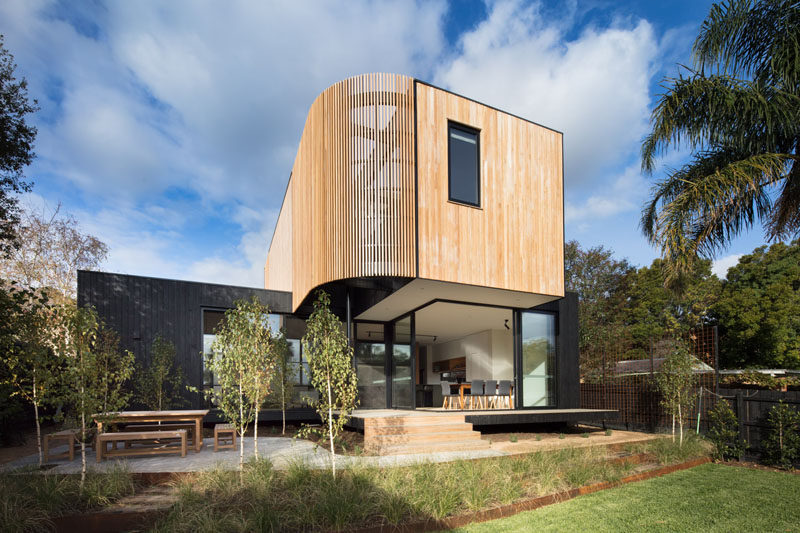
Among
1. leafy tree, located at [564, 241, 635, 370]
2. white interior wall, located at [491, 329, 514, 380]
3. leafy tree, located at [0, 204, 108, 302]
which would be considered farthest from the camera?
leafy tree, located at [564, 241, 635, 370]

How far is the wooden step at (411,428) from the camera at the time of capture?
7.92m

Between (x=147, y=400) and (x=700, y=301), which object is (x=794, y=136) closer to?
(x=147, y=400)

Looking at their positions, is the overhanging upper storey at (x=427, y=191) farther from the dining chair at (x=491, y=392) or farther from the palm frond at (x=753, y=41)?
the palm frond at (x=753, y=41)

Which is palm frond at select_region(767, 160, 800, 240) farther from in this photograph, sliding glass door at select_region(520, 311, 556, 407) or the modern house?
sliding glass door at select_region(520, 311, 556, 407)

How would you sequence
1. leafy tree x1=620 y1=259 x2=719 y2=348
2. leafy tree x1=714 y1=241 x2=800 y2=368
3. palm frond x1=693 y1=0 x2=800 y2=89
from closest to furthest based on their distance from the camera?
palm frond x1=693 y1=0 x2=800 y2=89 < leafy tree x1=714 y1=241 x2=800 y2=368 < leafy tree x1=620 y1=259 x2=719 y2=348

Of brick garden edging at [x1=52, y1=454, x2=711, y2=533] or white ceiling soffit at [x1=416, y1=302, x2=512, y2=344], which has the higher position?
white ceiling soffit at [x1=416, y1=302, x2=512, y2=344]

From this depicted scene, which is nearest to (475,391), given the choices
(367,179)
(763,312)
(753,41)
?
(367,179)

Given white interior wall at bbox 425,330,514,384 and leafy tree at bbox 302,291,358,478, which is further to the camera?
white interior wall at bbox 425,330,514,384

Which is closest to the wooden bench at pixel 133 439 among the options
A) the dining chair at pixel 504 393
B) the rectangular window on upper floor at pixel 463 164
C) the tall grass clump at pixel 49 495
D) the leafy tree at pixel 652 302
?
the tall grass clump at pixel 49 495

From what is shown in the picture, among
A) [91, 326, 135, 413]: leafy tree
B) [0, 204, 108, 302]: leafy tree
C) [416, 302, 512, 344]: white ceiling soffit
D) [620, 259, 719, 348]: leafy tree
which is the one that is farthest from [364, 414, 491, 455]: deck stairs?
[620, 259, 719, 348]: leafy tree

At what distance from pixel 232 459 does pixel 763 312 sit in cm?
2736

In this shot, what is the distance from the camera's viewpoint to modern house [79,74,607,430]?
8227 mm

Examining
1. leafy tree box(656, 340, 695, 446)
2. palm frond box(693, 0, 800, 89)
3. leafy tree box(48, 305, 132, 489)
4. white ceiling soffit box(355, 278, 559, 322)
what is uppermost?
palm frond box(693, 0, 800, 89)

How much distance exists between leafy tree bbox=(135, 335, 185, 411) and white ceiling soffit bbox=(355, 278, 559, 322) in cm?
419
